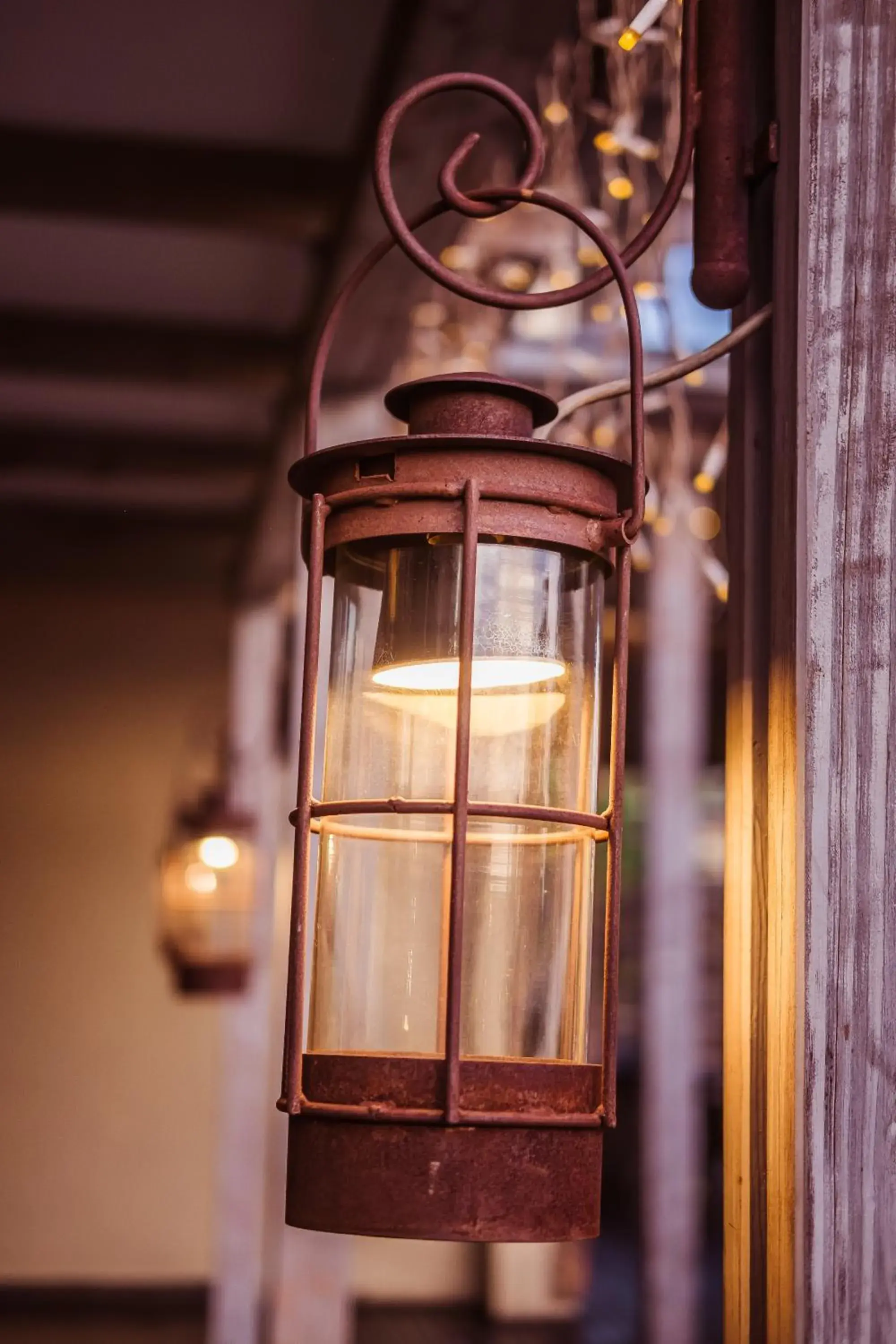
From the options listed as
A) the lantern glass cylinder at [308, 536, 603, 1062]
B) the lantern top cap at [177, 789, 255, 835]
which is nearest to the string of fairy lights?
the lantern glass cylinder at [308, 536, 603, 1062]

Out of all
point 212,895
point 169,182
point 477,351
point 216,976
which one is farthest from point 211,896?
point 169,182

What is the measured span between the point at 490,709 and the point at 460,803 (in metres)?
0.10

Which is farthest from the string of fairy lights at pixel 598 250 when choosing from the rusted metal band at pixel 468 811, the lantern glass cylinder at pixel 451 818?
the rusted metal band at pixel 468 811

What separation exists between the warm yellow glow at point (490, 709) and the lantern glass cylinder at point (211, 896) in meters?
3.57

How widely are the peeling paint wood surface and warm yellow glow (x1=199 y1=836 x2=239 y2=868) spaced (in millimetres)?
3628

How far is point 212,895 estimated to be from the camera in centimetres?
453

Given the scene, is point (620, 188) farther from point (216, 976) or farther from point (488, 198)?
point (216, 976)

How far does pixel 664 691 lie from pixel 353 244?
8.17 feet

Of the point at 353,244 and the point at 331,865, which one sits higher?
the point at 353,244

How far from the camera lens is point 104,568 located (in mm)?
6562

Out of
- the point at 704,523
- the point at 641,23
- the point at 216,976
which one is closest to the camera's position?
the point at 641,23

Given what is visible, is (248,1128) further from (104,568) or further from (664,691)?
(104,568)

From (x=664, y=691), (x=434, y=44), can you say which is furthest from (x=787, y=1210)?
(x=664, y=691)

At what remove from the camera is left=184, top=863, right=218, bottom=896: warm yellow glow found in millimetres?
4484
